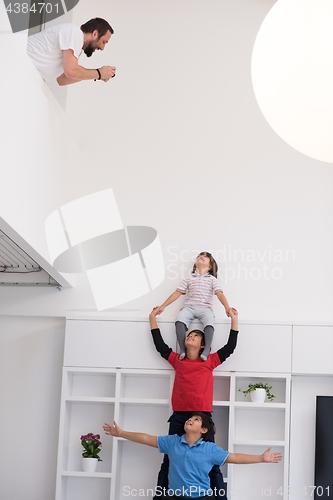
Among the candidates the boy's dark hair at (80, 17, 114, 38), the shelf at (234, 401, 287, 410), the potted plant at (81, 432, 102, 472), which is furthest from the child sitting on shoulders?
the boy's dark hair at (80, 17, 114, 38)

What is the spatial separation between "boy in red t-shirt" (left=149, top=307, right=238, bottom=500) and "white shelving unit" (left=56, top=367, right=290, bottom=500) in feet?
0.50

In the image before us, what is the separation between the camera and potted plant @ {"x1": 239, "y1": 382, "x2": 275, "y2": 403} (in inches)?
162

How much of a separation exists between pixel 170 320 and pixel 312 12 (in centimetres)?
298

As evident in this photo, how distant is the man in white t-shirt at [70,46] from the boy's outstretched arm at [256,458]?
2431 mm

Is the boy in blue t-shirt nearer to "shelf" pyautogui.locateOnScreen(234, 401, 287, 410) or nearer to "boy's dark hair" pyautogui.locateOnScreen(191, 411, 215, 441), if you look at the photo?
"boy's dark hair" pyautogui.locateOnScreen(191, 411, 215, 441)

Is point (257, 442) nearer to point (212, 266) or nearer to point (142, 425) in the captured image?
point (142, 425)

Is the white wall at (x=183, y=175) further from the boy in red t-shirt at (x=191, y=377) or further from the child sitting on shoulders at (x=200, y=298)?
the boy in red t-shirt at (x=191, y=377)

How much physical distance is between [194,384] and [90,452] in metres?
0.96

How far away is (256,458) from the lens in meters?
3.48

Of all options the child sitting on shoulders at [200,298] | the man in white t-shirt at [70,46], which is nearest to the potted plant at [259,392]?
the child sitting on shoulders at [200,298]

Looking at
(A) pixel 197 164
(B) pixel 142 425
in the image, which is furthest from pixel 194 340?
(A) pixel 197 164

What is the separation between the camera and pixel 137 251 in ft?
15.5

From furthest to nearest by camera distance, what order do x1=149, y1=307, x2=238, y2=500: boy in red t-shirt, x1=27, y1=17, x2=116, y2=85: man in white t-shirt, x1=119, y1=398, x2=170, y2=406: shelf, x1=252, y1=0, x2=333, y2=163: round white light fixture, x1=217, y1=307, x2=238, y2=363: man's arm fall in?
x1=119, y1=398, x2=170, y2=406: shelf → x1=217, y1=307, x2=238, y2=363: man's arm → x1=149, y1=307, x2=238, y2=500: boy in red t-shirt → x1=27, y1=17, x2=116, y2=85: man in white t-shirt → x1=252, y1=0, x2=333, y2=163: round white light fixture

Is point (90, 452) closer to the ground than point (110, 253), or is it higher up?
closer to the ground
